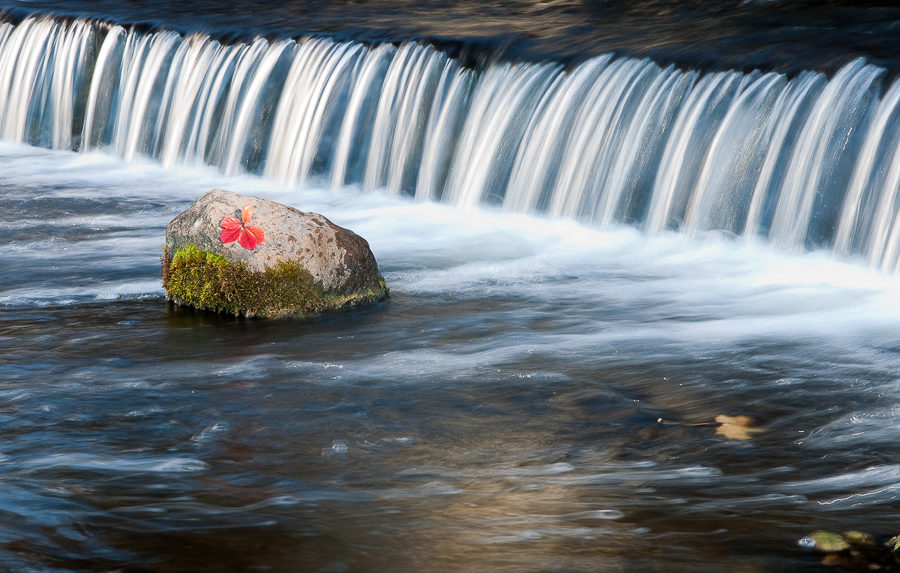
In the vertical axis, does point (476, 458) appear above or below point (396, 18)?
below

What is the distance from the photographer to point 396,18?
1494cm

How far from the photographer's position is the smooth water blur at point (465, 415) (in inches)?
173

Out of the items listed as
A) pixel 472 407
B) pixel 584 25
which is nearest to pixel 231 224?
pixel 472 407

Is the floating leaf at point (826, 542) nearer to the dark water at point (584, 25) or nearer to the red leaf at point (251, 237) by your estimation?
the red leaf at point (251, 237)

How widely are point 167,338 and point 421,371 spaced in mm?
1695

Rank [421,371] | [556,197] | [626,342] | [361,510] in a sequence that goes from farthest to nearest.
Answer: [556,197], [626,342], [421,371], [361,510]

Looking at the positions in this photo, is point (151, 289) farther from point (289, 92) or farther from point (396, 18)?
point (396, 18)

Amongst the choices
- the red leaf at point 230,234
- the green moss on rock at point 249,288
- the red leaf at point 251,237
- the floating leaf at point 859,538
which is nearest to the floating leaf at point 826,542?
the floating leaf at point 859,538

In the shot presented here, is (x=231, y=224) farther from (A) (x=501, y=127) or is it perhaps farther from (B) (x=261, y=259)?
(A) (x=501, y=127)

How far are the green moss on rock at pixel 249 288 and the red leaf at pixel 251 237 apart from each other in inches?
5.5

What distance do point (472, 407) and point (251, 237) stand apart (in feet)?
7.65

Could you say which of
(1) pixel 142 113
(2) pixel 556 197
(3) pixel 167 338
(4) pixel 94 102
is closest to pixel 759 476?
(3) pixel 167 338

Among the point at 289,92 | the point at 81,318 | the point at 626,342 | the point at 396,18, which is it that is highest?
the point at 396,18

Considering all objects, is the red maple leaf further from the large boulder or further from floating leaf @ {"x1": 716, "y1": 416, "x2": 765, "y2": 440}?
floating leaf @ {"x1": 716, "y1": 416, "x2": 765, "y2": 440}
